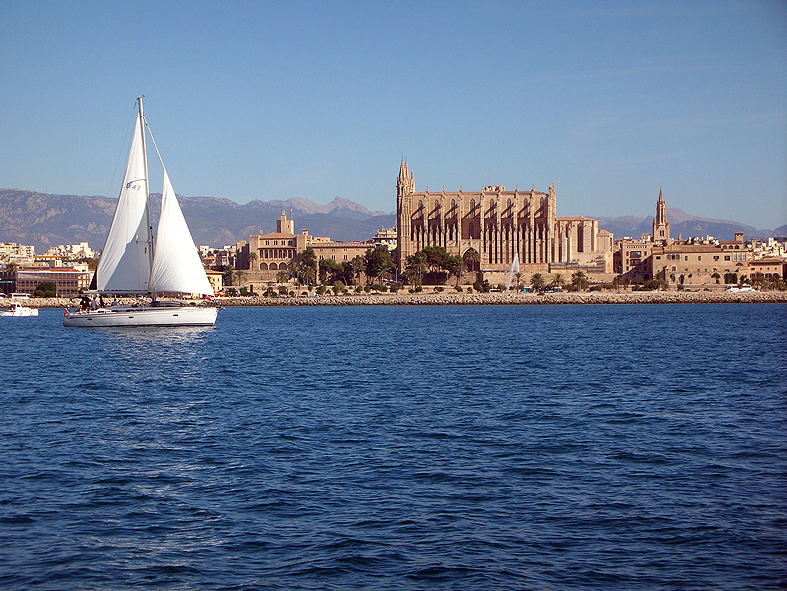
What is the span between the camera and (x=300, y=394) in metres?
25.8

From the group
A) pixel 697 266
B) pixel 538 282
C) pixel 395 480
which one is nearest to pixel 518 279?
pixel 538 282

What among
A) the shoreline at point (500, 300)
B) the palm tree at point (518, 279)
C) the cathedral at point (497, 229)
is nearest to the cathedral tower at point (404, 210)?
the cathedral at point (497, 229)

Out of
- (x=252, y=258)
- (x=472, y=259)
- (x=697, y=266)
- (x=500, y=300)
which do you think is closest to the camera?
(x=500, y=300)

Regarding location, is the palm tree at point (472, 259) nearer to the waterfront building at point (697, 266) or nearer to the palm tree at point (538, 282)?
the palm tree at point (538, 282)

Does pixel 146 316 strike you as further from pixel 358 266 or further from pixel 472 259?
pixel 472 259

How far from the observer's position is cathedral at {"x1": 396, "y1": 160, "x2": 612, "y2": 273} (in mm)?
156375

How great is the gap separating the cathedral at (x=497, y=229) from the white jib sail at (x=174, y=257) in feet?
339

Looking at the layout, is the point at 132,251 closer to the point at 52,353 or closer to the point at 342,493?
the point at 52,353

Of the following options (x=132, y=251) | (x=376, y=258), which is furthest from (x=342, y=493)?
(x=376, y=258)

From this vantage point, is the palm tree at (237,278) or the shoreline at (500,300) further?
the palm tree at (237,278)

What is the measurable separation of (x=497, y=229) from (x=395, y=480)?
480 feet

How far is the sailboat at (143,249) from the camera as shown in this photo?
5044 cm

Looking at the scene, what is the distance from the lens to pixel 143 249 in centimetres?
5203

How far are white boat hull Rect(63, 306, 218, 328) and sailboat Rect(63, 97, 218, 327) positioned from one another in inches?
3.8
